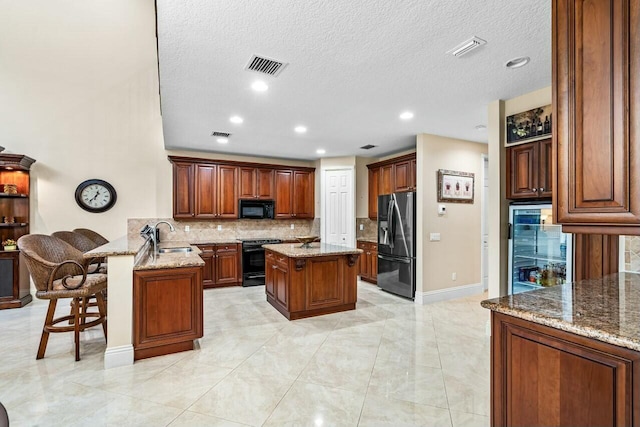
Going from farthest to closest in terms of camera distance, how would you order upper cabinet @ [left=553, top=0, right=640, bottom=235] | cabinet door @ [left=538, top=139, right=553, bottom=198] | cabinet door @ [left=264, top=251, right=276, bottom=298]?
cabinet door @ [left=264, top=251, right=276, bottom=298] → cabinet door @ [left=538, top=139, right=553, bottom=198] → upper cabinet @ [left=553, top=0, right=640, bottom=235]

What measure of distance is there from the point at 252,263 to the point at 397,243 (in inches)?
102

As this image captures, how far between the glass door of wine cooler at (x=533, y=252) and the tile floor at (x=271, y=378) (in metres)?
0.75

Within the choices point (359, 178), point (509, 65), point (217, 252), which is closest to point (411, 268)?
point (359, 178)

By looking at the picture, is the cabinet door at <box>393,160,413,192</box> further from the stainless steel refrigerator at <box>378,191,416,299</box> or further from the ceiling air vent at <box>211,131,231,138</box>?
the ceiling air vent at <box>211,131,231,138</box>

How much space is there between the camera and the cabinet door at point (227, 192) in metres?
5.68

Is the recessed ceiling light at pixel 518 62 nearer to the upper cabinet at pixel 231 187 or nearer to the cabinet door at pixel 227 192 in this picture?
the upper cabinet at pixel 231 187

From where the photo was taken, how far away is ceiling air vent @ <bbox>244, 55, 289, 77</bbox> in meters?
2.38

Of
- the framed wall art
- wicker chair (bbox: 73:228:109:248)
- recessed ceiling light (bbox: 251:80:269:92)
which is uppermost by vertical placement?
recessed ceiling light (bbox: 251:80:269:92)

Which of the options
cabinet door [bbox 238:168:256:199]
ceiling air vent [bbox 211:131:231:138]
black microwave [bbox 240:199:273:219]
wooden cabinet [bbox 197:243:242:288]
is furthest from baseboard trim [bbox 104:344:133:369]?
cabinet door [bbox 238:168:256:199]

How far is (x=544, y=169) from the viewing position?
2.98m

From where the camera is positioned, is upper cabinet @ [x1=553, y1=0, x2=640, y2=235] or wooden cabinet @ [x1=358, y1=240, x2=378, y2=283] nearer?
upper cabinet @ [x1=553, y1=0, x2=640, y2=235]

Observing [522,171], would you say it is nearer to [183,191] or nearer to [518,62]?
[518,62]

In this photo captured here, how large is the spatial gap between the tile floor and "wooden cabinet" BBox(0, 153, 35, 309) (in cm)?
80

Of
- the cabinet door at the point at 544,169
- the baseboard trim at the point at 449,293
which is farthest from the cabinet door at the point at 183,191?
the cabinet door at the point at 544,169
